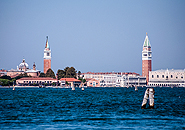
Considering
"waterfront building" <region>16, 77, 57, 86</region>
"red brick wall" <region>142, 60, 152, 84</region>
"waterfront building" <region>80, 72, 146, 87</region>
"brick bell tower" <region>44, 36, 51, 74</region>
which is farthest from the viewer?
"brick bell tower" <region>44, 36, 51, 74</region>

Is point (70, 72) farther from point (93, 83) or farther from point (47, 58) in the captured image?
point (47, 58)

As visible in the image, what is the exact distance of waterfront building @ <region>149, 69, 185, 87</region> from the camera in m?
173

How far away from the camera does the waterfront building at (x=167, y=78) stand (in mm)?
173375

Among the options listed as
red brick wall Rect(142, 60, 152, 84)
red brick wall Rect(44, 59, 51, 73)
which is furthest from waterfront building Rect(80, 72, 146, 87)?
red brick wall Rect(44, 59, 51, 73)

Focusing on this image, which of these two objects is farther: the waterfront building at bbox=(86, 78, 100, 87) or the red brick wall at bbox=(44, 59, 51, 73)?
the red brick wall at bbox=(44, 59, 51, 73)

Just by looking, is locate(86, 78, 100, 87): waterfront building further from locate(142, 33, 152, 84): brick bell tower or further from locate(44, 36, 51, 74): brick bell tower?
locate(44, 36, 51, 74): brick bell tower

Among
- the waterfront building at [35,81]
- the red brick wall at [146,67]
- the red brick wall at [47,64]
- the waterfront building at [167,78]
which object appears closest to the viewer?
the waterfront building at [35,81]

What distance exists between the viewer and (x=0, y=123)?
21.7 metres

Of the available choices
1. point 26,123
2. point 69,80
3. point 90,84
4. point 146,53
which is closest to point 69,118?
point 26,123

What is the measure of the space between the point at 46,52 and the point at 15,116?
17030 cm

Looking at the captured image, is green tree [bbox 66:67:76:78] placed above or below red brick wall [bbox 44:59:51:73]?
below

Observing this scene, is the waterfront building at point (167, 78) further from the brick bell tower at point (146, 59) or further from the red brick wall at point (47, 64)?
the red brick wall at point (47, 64)

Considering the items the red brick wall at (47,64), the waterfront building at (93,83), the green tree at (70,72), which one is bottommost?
the waterfront building at (93,83)

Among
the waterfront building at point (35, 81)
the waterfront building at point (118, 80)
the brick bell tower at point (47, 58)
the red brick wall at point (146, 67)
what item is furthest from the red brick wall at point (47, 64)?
the red brick wall at point (146, 67)
